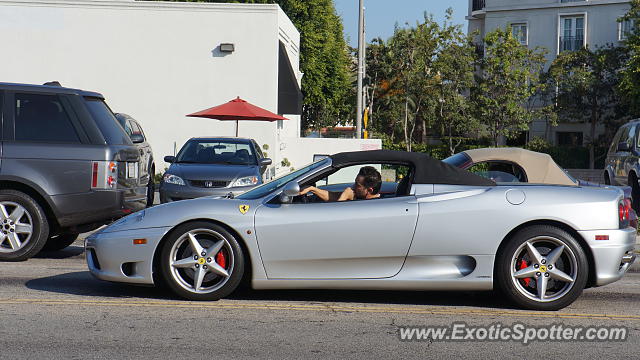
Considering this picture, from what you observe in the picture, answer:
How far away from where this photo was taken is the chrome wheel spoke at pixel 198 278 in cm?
675

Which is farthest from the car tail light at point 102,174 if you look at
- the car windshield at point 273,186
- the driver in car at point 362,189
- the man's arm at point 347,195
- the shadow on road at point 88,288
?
the man's arm at point 347,195

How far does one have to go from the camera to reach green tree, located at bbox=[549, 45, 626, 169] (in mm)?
51359

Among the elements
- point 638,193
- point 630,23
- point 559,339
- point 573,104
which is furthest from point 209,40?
point 630,23

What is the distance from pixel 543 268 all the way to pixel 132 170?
5137mm

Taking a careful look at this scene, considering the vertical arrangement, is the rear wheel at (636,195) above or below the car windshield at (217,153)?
below

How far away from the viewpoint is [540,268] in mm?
6676

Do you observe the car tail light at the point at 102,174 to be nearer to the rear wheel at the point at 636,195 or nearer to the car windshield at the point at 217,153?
the car windshield at the point at 217,153

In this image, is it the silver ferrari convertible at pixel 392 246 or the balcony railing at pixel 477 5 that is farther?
the balcony railing at pixel 477 5

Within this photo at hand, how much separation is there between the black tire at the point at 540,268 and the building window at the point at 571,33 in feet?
174

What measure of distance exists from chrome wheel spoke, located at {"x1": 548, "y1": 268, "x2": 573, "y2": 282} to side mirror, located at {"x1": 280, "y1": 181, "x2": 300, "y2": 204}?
2.15m

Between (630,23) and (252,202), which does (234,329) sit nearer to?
(252,202)

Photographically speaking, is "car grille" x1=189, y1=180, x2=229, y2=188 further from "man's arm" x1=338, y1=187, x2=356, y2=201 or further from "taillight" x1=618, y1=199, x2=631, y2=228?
"taillight" x1=618, y1=199, x2=631, y2=228

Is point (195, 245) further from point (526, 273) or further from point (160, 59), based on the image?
point (160, 59)

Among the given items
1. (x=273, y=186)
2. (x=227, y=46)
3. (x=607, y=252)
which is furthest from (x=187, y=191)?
(x=227, y=46)
